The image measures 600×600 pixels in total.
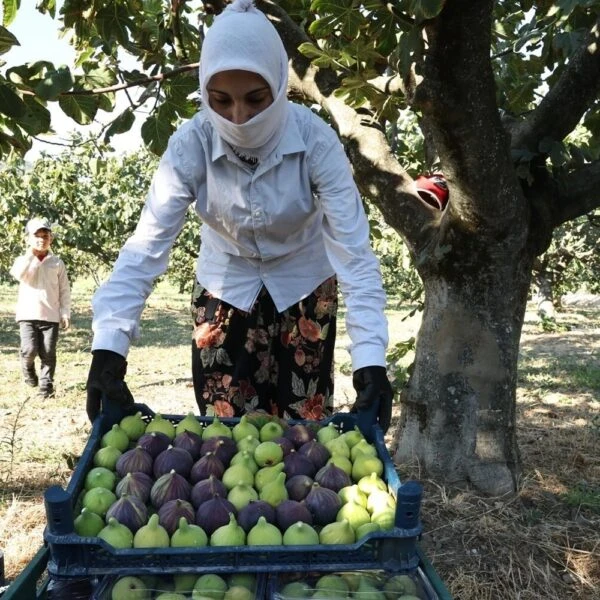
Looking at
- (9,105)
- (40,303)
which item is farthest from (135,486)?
(40,303)

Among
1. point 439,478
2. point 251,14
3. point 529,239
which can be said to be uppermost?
point 251,14

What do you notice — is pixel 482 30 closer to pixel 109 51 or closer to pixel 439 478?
pixel 109 51

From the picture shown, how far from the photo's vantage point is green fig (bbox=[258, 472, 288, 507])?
1.40 meters

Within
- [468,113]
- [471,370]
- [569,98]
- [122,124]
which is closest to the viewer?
[468,113]

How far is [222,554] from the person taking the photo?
1.20 metres

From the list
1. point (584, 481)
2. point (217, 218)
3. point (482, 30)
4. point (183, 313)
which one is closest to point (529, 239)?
point (482, 30)

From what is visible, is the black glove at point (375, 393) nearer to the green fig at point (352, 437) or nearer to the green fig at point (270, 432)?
the green fig at point (352, 437)

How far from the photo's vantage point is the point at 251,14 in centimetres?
194

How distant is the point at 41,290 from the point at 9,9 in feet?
15.2

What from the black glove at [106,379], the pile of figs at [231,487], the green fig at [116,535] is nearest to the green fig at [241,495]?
the pile of figs at [231,487]

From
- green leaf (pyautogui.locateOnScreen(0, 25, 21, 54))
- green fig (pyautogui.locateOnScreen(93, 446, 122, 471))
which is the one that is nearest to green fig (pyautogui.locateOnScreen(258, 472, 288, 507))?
green fig (pyautogui.locateOnScreen(93, 446, 122, 471))

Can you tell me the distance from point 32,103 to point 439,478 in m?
2.49

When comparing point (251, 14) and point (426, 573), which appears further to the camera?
point (251, 14)

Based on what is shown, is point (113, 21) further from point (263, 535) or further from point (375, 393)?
point (263, 535)
